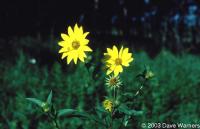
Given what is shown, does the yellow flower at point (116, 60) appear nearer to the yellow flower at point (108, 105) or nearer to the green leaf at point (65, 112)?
the yellow flower at point (108, 105)

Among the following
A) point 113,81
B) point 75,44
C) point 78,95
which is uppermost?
point 75,44

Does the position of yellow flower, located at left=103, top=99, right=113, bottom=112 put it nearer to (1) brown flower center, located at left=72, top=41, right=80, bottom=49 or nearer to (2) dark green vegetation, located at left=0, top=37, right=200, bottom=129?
(1) brown flower center, located at left=72, top=41, right=80, bottom=49

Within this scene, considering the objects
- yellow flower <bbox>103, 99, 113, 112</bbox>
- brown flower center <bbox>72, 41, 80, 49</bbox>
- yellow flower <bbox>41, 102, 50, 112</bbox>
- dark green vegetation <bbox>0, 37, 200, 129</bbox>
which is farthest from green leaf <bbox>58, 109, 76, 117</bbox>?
dark green vegetation <bbox>0, 37, 200, 129</bbox>

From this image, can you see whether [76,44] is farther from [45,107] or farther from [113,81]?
[45,107]

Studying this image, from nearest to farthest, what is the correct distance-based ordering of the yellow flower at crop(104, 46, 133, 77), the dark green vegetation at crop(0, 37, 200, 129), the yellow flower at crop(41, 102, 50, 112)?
the yellow flower at crop(41, 102, 50, 112)
the yellow flower at crop(104, 46, 133, 77)
the dark green vegetation at crop(0, 37, 200, 129)

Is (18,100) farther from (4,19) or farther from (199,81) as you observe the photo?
(4,19)

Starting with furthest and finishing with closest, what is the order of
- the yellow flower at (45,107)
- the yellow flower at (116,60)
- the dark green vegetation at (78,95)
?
the dark green vegetation at (78,95), the yellow flower at (116,60), the yellow flower at (45,107)

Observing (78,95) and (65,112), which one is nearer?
(65,112)

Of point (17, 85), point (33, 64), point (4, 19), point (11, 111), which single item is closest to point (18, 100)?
point (11, 111)

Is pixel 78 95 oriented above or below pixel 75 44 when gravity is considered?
below

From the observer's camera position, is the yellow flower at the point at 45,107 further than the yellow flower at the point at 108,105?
No

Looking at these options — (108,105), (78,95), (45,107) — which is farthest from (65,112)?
(78,95)

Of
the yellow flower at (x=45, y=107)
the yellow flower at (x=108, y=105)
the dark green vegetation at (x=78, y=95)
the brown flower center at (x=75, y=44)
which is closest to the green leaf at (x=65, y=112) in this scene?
the yellow flower at (x=45, y=107)
